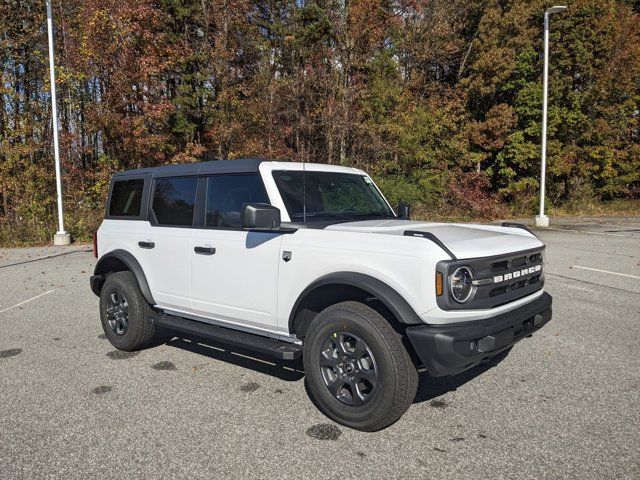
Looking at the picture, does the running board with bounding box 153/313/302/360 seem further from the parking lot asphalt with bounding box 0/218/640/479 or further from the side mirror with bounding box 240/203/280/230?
the side mirror with bounding box 240/203/280/230

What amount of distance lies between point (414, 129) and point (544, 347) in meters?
20.5

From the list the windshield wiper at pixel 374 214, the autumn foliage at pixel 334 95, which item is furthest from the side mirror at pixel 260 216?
the autumn foliage at pixel 334 95

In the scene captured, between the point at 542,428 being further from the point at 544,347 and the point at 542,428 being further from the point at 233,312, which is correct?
the point at 233,312

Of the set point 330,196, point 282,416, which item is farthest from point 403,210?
point 282,416

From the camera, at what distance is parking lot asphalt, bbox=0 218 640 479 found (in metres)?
3.01

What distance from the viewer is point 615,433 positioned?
335 centimetres

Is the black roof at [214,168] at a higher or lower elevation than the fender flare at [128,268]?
higher

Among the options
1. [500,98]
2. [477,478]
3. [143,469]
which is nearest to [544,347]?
[477,478]

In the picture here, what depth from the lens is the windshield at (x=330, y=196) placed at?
167 inches

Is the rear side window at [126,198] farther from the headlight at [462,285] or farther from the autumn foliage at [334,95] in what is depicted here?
the autumn foliage at [334,95]

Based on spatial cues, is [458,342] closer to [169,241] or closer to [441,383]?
[441,383]

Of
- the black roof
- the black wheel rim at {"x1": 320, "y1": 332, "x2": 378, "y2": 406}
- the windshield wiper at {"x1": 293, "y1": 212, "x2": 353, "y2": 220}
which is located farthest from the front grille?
the black roof

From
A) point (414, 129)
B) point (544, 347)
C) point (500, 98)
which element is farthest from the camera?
point (500, 98)

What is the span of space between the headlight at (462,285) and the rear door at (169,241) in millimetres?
2509
